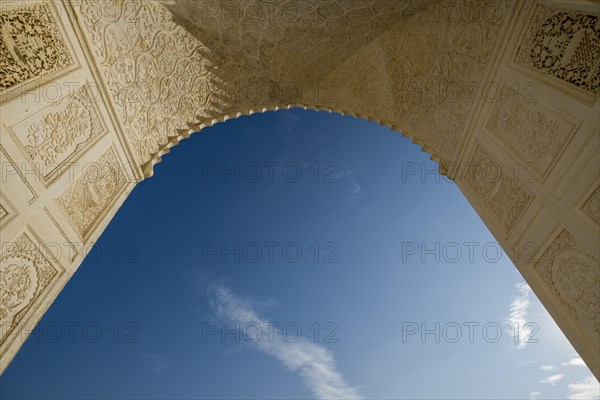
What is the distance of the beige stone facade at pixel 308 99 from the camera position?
209cm

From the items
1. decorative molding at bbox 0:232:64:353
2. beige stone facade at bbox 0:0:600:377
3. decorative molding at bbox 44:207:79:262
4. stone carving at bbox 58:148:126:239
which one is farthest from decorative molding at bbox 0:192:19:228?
stone carving at bbox 58:148:126:239

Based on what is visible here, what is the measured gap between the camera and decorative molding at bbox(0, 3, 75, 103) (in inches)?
82.7

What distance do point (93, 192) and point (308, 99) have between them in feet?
7.64

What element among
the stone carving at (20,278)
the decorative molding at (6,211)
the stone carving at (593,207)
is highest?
the stone carving at (593,207)

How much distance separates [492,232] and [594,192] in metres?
1.02

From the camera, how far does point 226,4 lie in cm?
308

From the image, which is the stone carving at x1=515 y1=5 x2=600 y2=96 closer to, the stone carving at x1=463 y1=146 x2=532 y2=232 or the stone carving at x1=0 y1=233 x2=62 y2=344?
the stone carving at x1=463 y1=146 x2=532 y2=232

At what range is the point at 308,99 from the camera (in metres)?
4.02

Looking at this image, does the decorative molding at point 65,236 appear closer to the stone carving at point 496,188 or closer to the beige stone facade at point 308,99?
the beige stone facade at point 308,99

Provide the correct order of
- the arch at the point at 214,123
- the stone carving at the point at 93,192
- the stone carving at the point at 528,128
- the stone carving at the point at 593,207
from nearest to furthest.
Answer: the stone carving at the point at 593,207, the stone carving at the point at 528,128, the stone carving at the point at 93,192, the arch at the point at 214,123

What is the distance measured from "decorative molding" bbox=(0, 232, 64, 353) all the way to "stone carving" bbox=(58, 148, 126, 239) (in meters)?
0.39

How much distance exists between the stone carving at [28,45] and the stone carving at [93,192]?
0.73 meters

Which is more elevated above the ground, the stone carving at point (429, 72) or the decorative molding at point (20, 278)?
the stone carving at point (429, 72)

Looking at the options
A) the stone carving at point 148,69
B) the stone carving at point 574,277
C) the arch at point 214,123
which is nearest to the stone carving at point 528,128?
the stone carving at point 574,277
